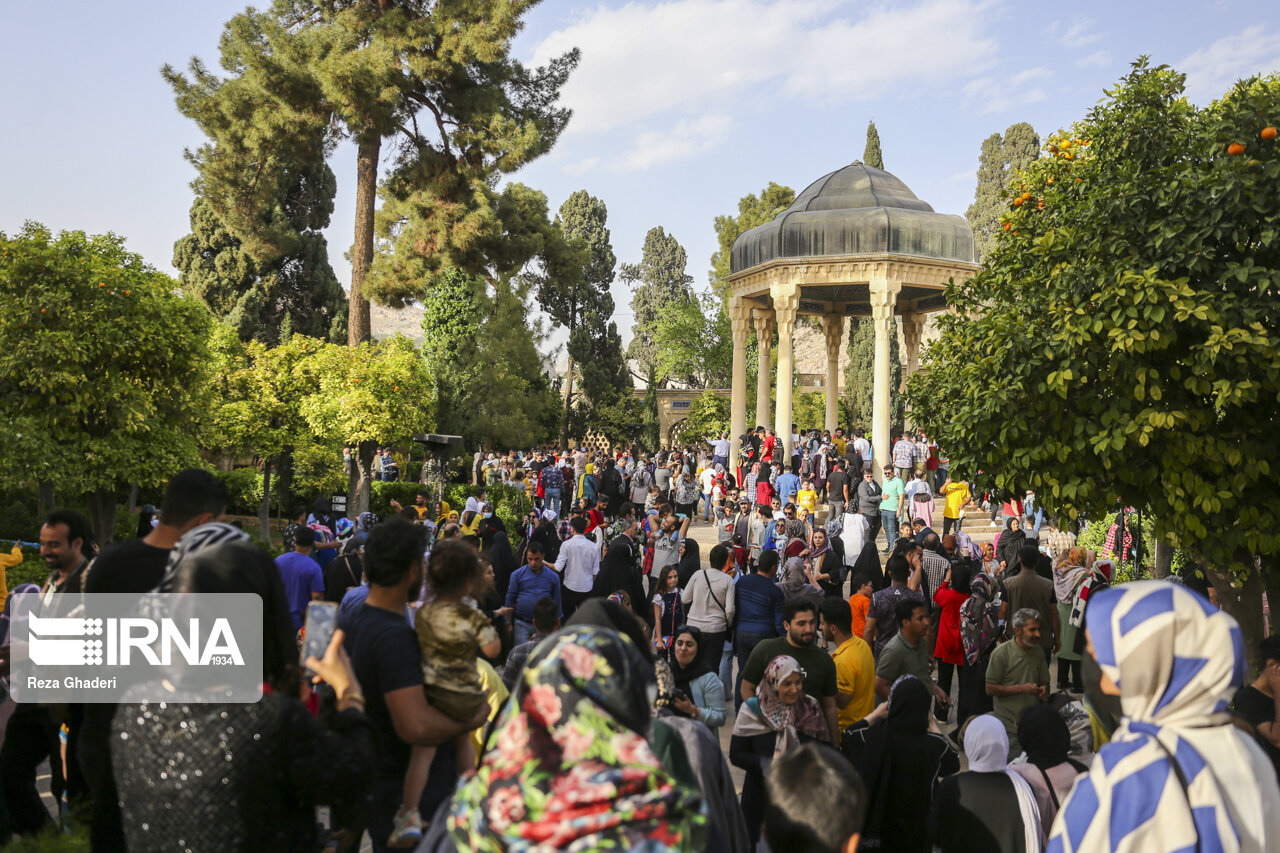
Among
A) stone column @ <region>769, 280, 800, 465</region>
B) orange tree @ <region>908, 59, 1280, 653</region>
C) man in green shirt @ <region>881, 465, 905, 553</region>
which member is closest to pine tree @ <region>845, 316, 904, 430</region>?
stone column @ <region>769, 280, 800, 465</region>

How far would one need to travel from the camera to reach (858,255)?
67.5ft

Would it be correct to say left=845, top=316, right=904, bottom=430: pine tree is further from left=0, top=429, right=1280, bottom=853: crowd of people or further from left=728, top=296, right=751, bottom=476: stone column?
left=0, top=429, right=1280, bottom=853: crowd of people

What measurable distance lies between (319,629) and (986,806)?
8.44 feet

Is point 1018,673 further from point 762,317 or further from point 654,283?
point 654,283

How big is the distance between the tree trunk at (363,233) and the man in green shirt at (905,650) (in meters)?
18.7

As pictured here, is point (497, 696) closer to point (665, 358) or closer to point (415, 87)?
point (415, 87)

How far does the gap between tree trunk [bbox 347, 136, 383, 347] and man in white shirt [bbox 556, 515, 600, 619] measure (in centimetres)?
1499

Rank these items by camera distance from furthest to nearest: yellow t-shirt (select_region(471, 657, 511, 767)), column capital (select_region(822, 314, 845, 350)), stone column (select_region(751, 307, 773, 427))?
column capital (select_region(822, 314, 845, 350)) → stone column (select_region(751, 307, 773, 427)) → yellow t-shirt (select_region(471, 657, 511, 767))

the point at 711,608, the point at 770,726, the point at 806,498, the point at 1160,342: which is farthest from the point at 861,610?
the point at 806,498

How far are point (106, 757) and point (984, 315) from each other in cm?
703

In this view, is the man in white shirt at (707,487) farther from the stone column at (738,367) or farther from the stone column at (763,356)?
the stone column at (763,356)

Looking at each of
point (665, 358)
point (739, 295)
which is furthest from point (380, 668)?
point (665, 358)

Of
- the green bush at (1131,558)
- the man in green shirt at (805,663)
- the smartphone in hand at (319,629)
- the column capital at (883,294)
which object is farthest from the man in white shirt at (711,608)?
the column capital at (883,294)

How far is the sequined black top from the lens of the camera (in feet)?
8.22
